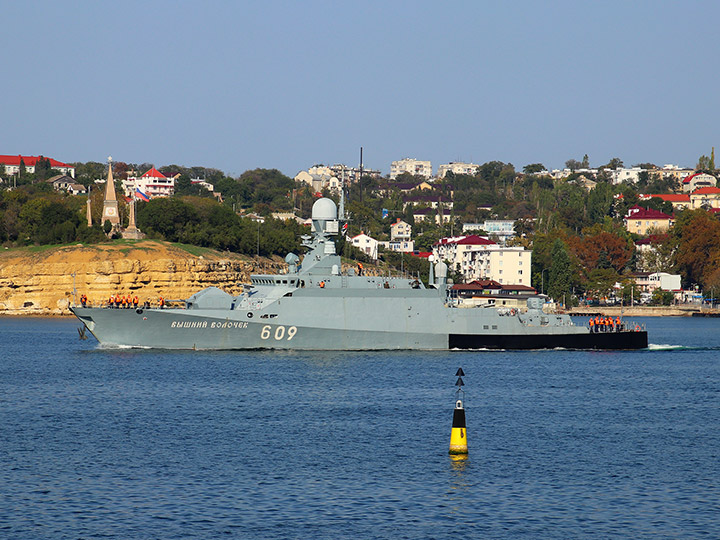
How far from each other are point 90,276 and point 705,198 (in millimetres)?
141225

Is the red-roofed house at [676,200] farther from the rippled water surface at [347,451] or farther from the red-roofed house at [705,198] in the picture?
the rippled water surface at [347,451]

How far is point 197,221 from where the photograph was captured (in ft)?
361

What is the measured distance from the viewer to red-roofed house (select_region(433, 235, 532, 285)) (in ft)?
412

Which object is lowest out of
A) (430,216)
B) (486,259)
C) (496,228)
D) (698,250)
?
(486,259)

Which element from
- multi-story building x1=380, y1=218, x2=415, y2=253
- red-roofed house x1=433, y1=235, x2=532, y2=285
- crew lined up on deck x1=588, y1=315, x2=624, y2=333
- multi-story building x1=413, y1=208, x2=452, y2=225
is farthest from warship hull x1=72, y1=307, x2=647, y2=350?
multi-story building x1=413, y1=208, x2=452, y2=225

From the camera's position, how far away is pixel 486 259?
130m

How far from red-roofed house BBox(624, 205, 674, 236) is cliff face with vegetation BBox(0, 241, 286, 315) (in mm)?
98920

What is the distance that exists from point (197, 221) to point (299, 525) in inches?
3736

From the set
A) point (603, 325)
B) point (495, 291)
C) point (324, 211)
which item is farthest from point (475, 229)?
point (324, 211)

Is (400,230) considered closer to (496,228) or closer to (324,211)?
(496,228)

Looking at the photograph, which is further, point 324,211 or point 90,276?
point 90,276

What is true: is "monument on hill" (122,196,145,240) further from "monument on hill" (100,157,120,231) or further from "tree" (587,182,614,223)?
"tree" (587,182,614,223)

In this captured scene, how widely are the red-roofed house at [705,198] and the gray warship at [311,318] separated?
520 feet

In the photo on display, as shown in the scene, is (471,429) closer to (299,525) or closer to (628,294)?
(299,525)
